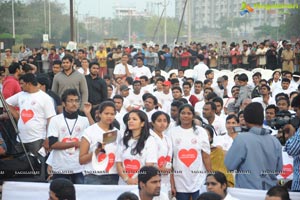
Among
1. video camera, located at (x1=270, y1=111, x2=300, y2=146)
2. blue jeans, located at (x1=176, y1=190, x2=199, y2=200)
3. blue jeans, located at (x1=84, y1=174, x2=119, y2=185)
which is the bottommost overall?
blue jeans, located at (x1=176, y1=190, x2=199, y2=200)

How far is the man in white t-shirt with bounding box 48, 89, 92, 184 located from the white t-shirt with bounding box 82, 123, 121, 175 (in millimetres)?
610

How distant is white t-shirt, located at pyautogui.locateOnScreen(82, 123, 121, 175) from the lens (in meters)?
8.90

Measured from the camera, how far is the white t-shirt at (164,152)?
8922mm

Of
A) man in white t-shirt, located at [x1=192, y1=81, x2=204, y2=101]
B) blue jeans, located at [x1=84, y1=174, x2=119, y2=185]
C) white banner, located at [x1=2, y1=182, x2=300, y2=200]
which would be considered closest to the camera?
white banner, located at [x1=2, y1=182, x2=300, y2=200]

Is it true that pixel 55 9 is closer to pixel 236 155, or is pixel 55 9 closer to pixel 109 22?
pixel 109 22

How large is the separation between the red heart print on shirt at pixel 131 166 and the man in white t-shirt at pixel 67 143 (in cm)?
94

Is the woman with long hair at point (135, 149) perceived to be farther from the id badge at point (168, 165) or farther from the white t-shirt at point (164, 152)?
the id badge at point (168, 165)

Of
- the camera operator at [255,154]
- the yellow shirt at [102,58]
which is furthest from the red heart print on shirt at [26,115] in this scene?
the yellow shirt at [102,58]

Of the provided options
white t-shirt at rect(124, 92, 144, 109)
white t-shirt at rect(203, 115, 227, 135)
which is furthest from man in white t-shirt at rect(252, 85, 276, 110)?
white t-shirt at rect(203, 115, 227, 135)

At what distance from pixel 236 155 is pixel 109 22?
98652 millimetres

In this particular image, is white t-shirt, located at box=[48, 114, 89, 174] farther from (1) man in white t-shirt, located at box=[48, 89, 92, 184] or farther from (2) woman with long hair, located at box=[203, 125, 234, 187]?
(2) woman with long hair, located at box=[203, 125, 234, 187]

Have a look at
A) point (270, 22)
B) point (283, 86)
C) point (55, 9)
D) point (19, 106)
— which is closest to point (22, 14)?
point (55, 9)

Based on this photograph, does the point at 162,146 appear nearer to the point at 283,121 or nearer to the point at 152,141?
the point at 152,141

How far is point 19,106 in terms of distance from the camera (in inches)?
433
